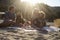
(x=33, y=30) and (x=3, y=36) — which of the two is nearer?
(x=3, y=36)

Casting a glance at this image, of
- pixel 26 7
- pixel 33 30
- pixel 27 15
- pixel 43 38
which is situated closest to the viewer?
pixel 43 38

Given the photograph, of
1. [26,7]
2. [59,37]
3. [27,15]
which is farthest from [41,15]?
[26,7]

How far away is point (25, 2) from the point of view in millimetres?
8938

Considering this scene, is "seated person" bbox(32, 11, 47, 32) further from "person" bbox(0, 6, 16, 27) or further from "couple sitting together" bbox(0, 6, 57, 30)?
"person" bbox(0, 6, 16, 27)

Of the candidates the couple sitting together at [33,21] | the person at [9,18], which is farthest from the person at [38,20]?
the person at [9,18]

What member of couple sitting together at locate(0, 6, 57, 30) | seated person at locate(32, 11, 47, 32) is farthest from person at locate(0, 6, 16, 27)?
seated person at locate(32, 11, 47, 32)

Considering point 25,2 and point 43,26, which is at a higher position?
point 25,2

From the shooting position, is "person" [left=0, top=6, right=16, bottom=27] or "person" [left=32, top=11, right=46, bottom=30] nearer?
"person" [left=32, top=11, right=46, bottom=30]

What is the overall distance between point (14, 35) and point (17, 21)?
1.05 metres

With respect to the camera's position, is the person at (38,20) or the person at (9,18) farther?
the person at (9,18)

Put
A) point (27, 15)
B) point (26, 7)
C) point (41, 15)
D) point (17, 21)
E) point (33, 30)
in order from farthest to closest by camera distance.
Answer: point (26, 7) → point (27, 15) → point (17, 21) → point (41, 15) → point (33, 30)

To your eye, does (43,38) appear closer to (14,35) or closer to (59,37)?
(59,37)

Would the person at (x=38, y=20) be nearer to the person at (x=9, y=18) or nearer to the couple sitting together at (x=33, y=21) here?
the couple sitting together at (x=33, y=21)

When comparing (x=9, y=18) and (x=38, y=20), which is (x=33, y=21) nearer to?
(x=38, y=20)
